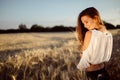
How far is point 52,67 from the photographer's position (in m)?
1.97

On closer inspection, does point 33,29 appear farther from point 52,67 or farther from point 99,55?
point 99,55

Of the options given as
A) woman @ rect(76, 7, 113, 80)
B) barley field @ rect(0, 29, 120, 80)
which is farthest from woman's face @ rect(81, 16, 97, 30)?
barley field @ rect(0, 29, 120, 80)

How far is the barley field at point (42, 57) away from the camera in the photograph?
1858 mm

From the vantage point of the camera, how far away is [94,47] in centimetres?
181

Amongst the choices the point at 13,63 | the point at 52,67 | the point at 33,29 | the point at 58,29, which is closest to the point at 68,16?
the point at 58,29

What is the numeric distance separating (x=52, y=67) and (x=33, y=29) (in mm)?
419

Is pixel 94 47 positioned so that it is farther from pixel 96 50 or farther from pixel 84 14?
pixel 84 14

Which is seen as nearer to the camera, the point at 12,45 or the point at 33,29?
the point at 12,45

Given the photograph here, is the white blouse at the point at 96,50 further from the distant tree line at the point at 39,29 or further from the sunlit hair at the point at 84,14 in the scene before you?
the distant tree line at the point at 39,29

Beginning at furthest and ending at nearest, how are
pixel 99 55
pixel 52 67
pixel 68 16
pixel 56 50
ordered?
pixel 68 16
pixel 56 50
pixel 52 67
pixel 99 55

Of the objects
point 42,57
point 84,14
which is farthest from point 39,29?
point 84,14

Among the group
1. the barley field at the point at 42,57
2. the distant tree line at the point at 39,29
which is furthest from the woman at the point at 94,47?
the distant tree line at the point at 39,29

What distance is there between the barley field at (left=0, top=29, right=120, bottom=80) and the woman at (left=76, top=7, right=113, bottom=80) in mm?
132

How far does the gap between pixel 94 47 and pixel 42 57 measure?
1.43ft
